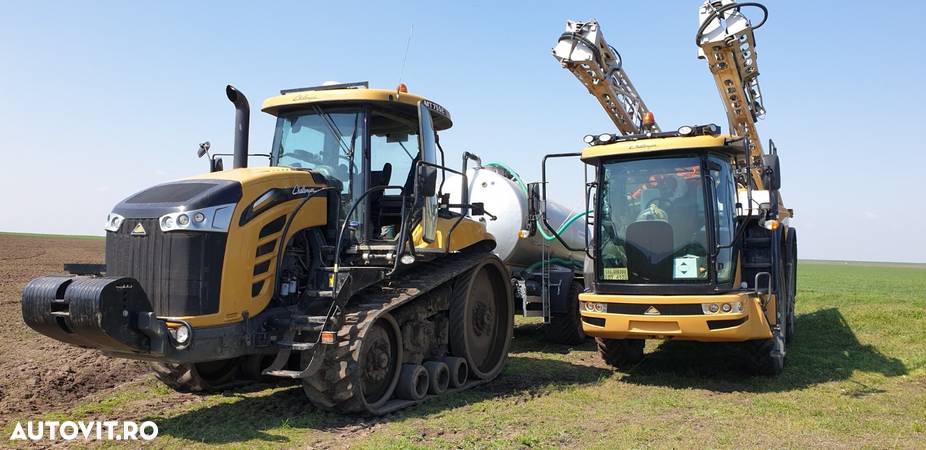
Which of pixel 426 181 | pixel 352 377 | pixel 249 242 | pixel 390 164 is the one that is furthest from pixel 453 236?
pixel 249 242

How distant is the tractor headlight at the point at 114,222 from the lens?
643cm

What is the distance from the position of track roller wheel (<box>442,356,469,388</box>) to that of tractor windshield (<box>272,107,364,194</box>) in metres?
2.27

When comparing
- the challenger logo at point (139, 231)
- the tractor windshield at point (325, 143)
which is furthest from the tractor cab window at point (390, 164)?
the challenger logo at point (139, 231)

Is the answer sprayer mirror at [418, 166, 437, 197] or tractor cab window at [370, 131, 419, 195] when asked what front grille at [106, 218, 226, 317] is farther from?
tractor cab window at [370, 131, 419, 195]

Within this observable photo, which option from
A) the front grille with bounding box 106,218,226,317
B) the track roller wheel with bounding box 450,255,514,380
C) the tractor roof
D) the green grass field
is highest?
the tractor roof

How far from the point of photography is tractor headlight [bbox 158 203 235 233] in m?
6.12

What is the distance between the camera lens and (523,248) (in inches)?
479

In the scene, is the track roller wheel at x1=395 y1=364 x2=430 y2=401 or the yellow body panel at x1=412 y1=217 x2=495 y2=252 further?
the yellow body panel at x1=412 y1=217 x2=495 y2=252

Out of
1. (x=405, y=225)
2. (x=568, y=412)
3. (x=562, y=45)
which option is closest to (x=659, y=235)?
(x=568, y=412)

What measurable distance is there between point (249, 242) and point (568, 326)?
705 centimetres

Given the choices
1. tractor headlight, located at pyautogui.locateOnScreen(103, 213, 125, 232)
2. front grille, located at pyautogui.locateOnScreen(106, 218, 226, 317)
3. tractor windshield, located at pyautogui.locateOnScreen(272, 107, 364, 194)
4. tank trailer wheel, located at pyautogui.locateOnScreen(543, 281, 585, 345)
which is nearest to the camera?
front grille, located at pyautogui.locateOnScreen(106, 218, 226, 317)

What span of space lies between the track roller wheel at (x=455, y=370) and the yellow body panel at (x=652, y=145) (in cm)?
293

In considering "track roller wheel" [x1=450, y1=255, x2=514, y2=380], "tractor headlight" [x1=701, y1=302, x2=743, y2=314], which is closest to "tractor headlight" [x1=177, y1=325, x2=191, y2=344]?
"track roller wheel" [x1=450, y1=255, x2=514, y2=380]

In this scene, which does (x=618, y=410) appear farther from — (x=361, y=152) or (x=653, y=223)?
(x=361, y=152)
